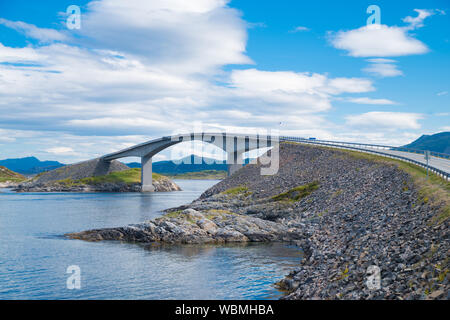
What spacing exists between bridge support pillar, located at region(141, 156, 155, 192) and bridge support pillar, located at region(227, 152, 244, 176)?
47.4m

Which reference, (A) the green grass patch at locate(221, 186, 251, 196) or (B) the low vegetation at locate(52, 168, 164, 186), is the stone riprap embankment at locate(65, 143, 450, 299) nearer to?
(A) the green grass patch at locate(221, 186, 251, 196)

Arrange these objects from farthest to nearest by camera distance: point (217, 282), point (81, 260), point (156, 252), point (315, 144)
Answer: point (315, 144) → point (156, 252) → point (81, 260) → point (217, 282)

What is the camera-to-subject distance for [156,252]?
3319cm

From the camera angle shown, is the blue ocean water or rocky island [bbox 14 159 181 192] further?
rocky island [bbox 14 159 181 192]

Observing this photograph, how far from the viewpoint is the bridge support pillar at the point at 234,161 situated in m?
101

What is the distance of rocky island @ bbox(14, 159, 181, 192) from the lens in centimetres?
13962

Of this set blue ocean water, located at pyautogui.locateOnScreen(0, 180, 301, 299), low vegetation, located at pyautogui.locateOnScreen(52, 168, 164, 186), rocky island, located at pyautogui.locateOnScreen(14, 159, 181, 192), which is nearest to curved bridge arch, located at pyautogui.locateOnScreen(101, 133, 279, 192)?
rocky island, located at pyautogui.locateOnScreen(14, 159, 181, 192)

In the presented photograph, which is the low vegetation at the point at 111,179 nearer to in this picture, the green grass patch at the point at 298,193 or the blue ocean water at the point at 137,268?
the green grass patch at the point at 298,193

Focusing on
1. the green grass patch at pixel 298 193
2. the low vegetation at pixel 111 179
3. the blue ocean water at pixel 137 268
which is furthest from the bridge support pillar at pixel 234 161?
the blue ocean water at pixel 137 268

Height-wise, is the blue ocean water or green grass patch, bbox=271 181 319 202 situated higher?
green grass patch, bbox=271 181 319 202
